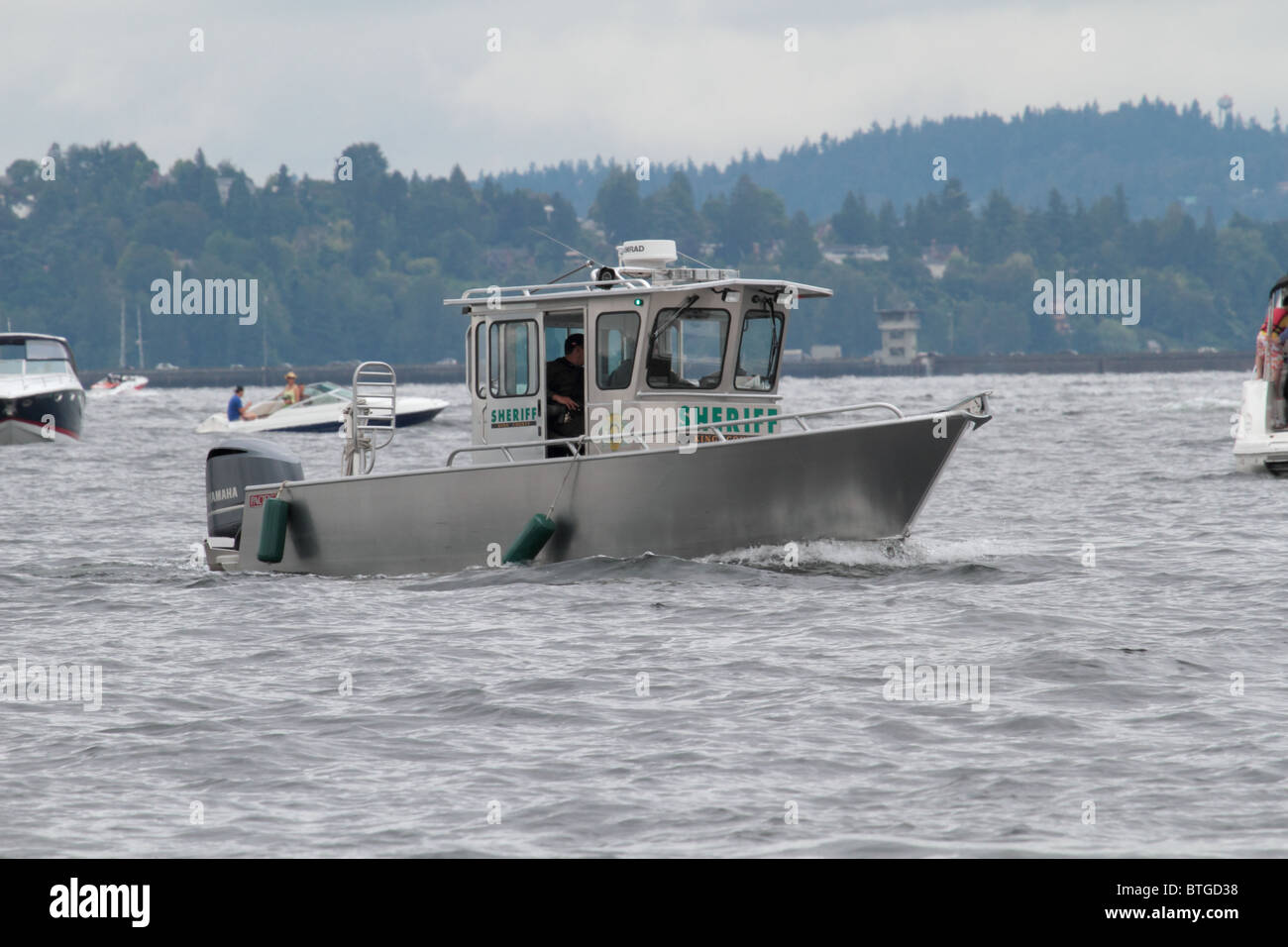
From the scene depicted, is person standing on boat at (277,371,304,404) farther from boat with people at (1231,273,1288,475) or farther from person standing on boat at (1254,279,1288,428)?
person standing on boat at (1254,279,1288,428)

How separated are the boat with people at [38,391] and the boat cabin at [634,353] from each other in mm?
31696

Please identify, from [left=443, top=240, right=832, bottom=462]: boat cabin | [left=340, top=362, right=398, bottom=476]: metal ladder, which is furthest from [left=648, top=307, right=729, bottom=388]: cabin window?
[left=340, top=362, right=398, bottom=476]: metal ladder

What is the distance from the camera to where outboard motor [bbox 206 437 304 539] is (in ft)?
59.0

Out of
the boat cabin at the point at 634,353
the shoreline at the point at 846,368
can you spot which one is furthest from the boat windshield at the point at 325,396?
the shoreline at the point at 846,368

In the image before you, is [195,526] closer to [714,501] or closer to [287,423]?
[714,501]

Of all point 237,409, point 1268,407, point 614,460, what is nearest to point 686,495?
point 614,460

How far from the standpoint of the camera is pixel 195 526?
24938mm

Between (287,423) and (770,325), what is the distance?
3831cm

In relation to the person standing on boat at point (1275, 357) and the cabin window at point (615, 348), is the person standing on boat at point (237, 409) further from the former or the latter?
the cabin window at point (615, 348)

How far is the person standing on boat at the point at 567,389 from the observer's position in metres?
16.8

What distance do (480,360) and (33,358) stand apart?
114ft

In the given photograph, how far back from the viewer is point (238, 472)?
18.1 metres
